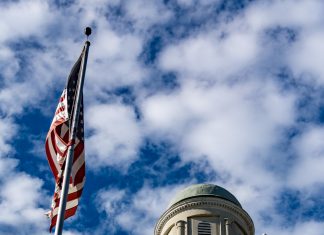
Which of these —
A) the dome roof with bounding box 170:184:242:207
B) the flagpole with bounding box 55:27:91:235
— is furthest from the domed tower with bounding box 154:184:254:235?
the flagpole with bounding box 55:27:91:235

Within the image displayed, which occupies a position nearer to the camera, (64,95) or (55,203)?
(55,203)

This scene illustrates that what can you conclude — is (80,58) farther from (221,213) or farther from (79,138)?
(221,213)

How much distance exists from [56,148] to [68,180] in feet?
6.63

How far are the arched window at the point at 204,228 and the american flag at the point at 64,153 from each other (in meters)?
21.0

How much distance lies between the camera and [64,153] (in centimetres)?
2130

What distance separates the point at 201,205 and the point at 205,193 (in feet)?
3.71

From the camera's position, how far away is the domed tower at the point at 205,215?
4159 cm

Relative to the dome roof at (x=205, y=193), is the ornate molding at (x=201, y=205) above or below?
below

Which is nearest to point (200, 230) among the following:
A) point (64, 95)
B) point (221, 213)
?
point (221, 213)

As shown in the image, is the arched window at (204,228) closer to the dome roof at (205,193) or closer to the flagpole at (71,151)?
the dome roof at (205,193)

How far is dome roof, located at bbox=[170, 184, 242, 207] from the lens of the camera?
141 ft

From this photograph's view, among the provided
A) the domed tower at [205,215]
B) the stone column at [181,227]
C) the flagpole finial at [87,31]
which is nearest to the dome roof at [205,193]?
the domed tower at [205,215]

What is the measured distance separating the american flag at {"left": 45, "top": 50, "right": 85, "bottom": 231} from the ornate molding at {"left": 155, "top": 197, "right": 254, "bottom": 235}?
840 inches

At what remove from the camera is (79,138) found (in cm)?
2161
